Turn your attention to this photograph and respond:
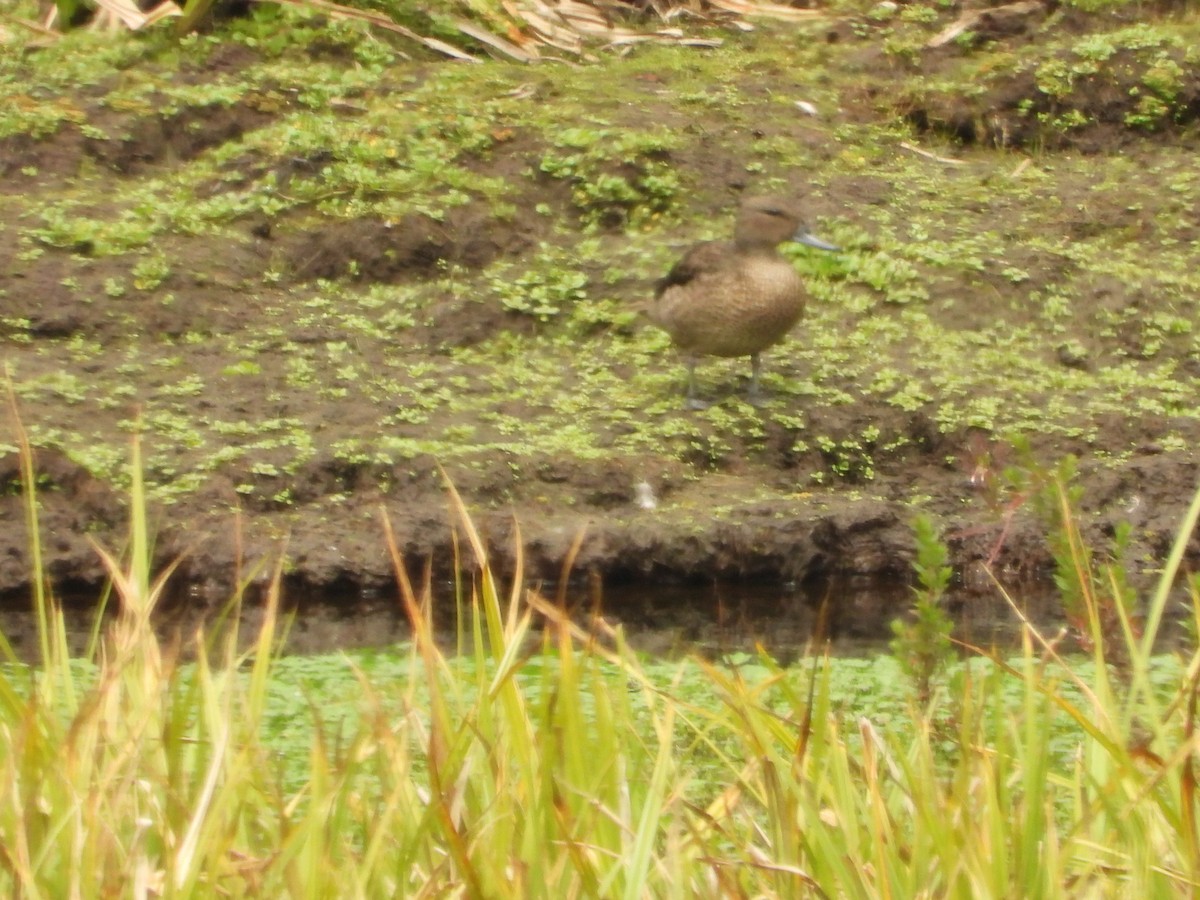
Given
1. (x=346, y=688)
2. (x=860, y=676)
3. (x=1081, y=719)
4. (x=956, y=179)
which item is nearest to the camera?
(x=1081, y=719)

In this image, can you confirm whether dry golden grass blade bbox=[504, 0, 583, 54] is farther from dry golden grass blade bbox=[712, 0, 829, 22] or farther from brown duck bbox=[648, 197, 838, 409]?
brown duck bbox=[648, 197, 838, 409]

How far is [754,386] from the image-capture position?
6.19 m

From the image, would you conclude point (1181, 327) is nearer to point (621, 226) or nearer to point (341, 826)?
point (621, 226)

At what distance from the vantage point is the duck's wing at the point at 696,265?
6.30m

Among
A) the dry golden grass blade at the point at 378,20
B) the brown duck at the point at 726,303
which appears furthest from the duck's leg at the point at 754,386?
the dry golden grass blade at the point at 378,20

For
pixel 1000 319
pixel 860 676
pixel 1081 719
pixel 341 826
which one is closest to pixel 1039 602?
pixel 860 676

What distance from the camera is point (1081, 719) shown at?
95.7 inches

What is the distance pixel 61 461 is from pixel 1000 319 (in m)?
3.43

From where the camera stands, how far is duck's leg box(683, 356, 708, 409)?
6062mm

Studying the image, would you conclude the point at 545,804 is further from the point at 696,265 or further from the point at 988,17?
the point at 988,17

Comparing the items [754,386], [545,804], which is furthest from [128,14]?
[545,804]

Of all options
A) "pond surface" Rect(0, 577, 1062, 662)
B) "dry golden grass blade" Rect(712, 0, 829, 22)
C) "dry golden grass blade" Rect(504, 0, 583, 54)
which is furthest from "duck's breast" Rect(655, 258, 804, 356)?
"dry golden grass blade" Rect(712, 0, 829, 22)

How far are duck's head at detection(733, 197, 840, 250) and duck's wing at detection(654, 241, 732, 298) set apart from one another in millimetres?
212

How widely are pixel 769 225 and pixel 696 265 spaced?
497 millimetres
